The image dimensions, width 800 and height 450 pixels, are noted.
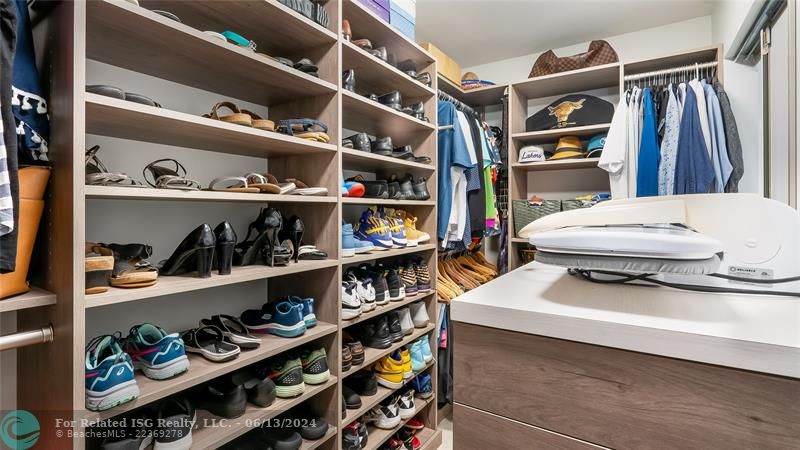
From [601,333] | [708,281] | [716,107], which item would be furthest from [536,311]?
[716,107]

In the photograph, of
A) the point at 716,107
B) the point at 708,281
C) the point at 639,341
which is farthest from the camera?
the point at 716,107

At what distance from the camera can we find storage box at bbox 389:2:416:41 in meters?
1.74

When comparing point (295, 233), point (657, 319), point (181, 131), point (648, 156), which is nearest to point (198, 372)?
point (295, 233)

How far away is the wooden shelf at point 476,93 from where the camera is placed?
2.53 m

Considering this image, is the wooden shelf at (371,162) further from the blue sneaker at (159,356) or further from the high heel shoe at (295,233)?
the blue sneaker at (159,356)

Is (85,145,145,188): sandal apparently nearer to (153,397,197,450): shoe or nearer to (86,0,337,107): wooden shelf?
(86,0,337,107): wooden shelf

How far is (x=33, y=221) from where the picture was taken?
29.4 inches

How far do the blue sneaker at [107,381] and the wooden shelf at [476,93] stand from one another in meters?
2.23

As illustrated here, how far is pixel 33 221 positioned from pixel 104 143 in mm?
429

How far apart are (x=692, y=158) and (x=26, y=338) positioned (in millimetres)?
2650

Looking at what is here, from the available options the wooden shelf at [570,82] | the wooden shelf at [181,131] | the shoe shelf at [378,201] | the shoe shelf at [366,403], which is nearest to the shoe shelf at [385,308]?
the shoe shelf at [366,403]

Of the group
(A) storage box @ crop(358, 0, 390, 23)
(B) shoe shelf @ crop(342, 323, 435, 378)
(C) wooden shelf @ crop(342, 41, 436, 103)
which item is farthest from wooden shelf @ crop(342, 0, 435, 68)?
(B) shoe shelf @ crop(342, 323, 435, 378)

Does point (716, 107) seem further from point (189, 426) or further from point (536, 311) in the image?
point (189, 426)

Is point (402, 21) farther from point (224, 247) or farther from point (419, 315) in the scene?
point (419, 315)
